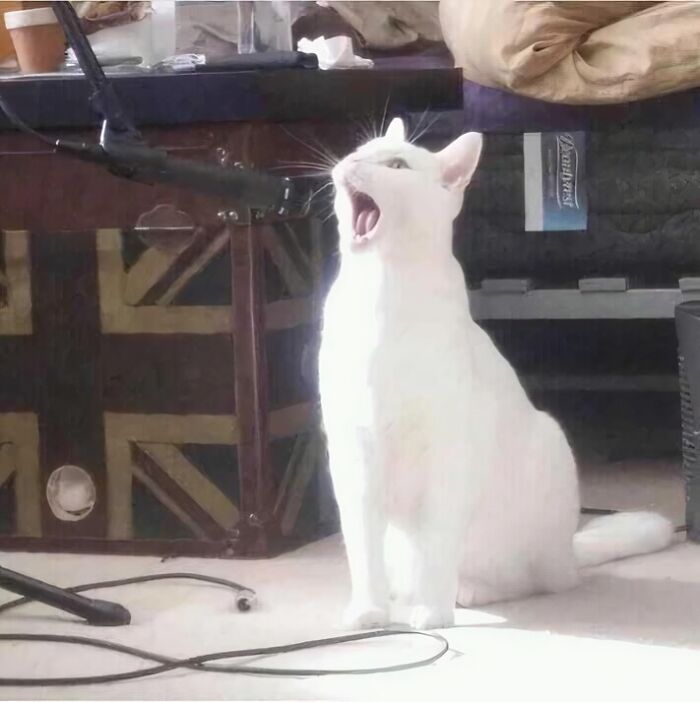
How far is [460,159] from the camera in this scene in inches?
38.2

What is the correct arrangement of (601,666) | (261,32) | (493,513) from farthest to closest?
Answer: (261,32) < (493,513) < (601,666)

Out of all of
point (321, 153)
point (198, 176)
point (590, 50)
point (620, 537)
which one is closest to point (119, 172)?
point (198, 176)

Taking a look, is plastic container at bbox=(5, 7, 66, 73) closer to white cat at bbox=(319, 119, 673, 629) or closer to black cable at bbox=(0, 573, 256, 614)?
white cat at bbox=(319, 119, 673, 629)

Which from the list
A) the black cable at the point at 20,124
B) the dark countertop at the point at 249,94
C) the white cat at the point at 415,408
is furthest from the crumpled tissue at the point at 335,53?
the black cable at the point at 20,124

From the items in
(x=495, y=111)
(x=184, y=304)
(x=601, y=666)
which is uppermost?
(x=495, y=111)

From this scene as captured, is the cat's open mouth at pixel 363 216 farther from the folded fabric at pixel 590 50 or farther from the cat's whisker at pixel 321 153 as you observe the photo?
the folded fabric at pixel 590 50

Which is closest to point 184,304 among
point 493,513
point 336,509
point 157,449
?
point 157,449

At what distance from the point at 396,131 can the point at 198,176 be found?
0.17m

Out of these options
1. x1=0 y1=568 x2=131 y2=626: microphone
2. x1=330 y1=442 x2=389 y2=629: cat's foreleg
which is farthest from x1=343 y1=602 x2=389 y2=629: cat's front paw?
x1=0 y1=568 x2=131 y2=626: microphone

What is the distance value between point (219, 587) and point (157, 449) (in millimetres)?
169

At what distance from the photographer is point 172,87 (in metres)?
1.06

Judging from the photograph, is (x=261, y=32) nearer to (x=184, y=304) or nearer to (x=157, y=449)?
(x=184, y=304)

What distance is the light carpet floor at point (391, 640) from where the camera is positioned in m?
0.88

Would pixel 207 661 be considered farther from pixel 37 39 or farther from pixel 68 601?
pixel 37 39
